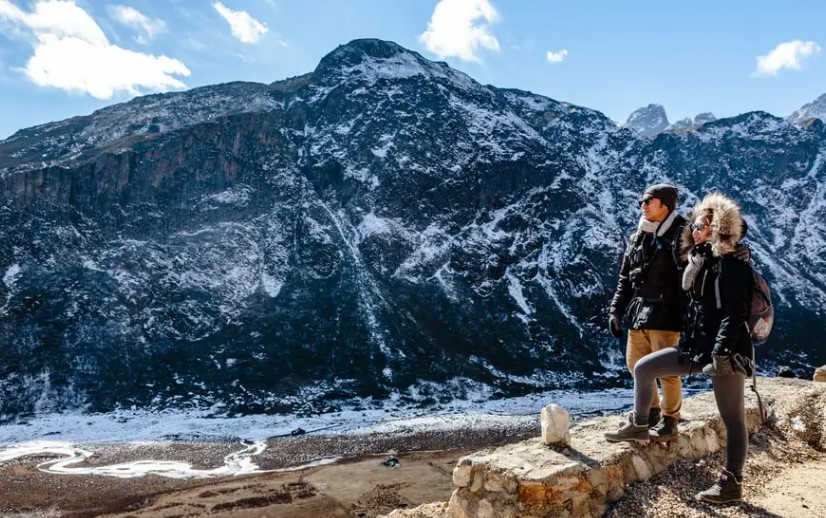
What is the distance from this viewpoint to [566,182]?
364 ft

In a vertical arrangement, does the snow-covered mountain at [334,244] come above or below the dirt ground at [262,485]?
above

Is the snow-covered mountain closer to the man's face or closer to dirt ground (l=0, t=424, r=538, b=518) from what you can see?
dirt ground (l=0, t=424, r=538, b=518)

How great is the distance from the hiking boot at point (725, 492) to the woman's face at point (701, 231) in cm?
207

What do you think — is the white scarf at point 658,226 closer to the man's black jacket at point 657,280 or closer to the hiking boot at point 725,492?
the man's black jacket at point 657,280

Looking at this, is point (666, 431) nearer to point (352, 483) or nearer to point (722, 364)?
point (722, 364)

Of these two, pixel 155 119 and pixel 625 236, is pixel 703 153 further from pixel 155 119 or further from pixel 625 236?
pixel 155 119

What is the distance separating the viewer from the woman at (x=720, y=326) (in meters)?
4.47

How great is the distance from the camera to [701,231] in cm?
489

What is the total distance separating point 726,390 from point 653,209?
6.15ft

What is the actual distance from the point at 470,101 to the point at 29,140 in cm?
9407

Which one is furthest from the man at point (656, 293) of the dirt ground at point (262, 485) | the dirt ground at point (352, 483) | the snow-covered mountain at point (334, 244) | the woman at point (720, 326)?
the snow-covered mountain at point (334, 244)

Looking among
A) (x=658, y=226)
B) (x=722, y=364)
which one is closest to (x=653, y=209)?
(x=658, y=226)

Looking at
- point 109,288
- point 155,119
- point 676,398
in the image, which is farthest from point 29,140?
point 676,398

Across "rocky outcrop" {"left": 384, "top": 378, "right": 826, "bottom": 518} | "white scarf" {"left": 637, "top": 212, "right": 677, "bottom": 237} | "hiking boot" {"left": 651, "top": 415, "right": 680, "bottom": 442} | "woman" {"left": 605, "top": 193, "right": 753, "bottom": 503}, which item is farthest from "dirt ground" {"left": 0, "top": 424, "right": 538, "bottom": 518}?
"white scarf" {"left": 637, "top": 212, "right": 677, "bottom": 237}
